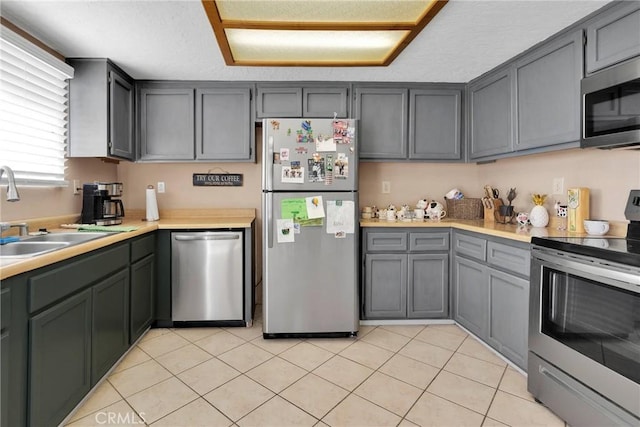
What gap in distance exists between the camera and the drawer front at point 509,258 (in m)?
1.96

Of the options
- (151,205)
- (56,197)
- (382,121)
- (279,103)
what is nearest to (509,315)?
(382,121)

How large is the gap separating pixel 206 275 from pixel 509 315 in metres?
2.25

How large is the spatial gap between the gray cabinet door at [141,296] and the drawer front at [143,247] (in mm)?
42

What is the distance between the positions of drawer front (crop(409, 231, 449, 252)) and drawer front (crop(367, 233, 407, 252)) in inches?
2.7

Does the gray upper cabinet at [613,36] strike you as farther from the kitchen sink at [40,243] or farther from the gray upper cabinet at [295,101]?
the kitchen sink at [40,243]

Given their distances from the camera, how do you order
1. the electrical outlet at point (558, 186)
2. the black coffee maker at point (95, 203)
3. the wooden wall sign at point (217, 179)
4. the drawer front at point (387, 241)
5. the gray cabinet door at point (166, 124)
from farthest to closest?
the wooden wall sign at point (217, 179) → the gray cabinet door at point (166, 124) → the drawer front at point (387, 241) → the black coffee maker at point (95, 203) → the electrical outlet at point (558, 186)

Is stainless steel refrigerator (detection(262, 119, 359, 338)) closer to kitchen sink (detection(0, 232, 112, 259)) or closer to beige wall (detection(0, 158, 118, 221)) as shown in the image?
kitchen sink (detection(0, 232, 112, 259))

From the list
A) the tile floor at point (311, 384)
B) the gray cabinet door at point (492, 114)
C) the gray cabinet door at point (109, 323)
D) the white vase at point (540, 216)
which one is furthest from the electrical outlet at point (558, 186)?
the gray cabinet door at point (109, 323)

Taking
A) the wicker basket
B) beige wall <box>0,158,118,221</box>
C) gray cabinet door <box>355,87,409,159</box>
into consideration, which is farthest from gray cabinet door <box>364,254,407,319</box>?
beige wall <box>0,158,118,221</box>

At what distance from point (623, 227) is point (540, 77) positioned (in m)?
1.08

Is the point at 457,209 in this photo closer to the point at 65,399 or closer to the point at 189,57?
the point at 189,57

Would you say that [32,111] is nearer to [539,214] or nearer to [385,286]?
[385,286]

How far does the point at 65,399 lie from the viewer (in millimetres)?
1505

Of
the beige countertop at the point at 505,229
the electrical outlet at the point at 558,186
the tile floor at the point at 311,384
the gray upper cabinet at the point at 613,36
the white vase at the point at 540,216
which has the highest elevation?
the gray upper cabinet at the point at 613,36
